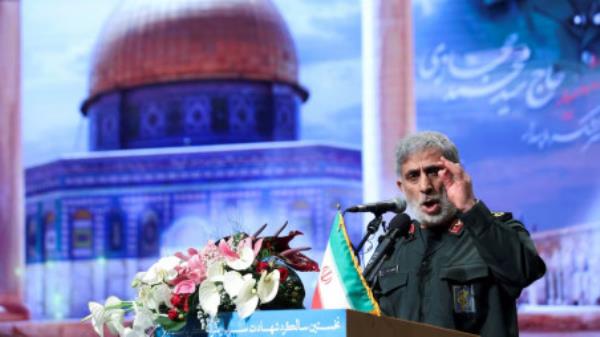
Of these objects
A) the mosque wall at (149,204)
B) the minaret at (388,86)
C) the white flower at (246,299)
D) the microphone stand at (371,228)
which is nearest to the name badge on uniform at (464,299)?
the microphone stand at (371,228)

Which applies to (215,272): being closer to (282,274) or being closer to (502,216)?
(282,274)

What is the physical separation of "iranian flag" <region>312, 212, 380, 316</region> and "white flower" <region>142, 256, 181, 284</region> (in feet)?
1.13

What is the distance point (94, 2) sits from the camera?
12.7 m

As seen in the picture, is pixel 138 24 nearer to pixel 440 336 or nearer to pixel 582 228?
pixel 582 228

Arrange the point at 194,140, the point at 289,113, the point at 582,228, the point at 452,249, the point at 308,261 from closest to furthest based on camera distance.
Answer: the point at 308,261, the point at 452,249, the point at 582,228, the point at 289,113, the point at 194,140

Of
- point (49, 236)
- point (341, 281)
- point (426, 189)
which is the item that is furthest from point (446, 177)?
point (49, 236)

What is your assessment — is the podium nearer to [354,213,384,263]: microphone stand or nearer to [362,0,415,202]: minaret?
[354,213,384,263]: microphone stand

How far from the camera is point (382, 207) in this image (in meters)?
2.96

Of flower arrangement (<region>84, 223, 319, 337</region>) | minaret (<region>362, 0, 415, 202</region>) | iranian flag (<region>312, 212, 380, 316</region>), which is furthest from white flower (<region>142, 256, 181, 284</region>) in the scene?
minaret (<region>362, 0, 415, 202</region>)

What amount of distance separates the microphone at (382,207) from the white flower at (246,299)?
0.54 meters

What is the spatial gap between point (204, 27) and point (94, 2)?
164 cm

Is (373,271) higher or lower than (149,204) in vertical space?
lower

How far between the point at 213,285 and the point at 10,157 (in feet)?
32.9

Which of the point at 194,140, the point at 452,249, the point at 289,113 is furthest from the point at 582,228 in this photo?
the point at 452,249
